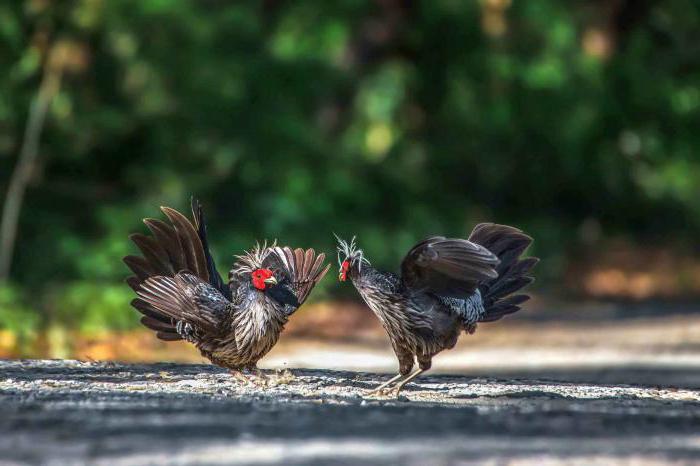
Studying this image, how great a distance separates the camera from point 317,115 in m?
23.1

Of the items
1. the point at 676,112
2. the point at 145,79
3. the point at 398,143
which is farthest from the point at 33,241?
the point at 676,112

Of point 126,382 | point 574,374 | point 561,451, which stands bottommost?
point 561,451

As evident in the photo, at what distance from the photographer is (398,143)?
2362 cm

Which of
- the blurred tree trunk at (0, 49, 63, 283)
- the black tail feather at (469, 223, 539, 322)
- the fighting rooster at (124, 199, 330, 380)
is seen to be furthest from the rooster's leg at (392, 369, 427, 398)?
the blurred tree trunk at (0, 49, 63, 283)

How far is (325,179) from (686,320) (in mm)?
5506

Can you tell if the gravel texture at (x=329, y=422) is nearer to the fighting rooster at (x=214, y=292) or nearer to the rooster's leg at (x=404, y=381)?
the rooster's leg at (x=404, y=381)

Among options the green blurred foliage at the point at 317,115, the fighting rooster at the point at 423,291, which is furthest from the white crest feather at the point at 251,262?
the green blurred foliage at the point at 317,115

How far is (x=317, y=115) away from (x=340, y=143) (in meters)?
0.80

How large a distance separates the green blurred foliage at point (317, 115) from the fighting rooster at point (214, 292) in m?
6.12

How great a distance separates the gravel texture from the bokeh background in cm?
453

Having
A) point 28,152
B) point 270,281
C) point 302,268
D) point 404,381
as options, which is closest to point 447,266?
point 404,381

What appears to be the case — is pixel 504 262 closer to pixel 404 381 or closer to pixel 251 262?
pixel 404 381

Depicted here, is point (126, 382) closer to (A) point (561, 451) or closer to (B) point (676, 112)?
(A) point (561, 451)

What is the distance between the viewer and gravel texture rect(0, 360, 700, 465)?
6.77 metres
